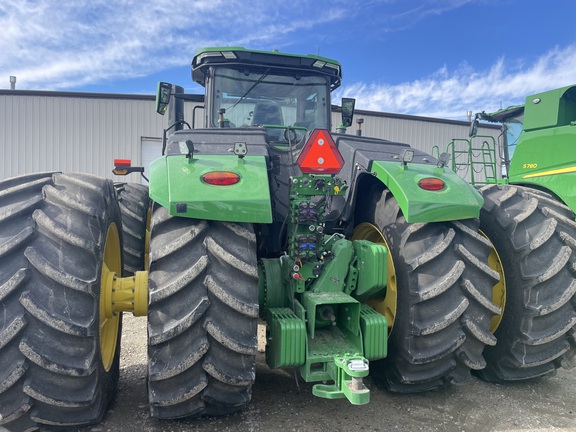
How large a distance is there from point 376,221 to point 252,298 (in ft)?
3.74

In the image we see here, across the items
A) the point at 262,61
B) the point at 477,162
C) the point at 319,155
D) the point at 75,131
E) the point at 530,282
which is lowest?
the point at 530,282

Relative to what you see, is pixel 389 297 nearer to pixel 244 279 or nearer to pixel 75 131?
pixel 244 279

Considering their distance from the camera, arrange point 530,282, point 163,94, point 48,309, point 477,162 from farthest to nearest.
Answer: point 477,162 → point 163,94 → point 530,282 → point 48,309

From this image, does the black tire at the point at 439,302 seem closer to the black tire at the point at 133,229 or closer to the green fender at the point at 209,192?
the green fender at the point at 209,192

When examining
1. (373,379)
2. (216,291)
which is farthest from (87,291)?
(373,379)

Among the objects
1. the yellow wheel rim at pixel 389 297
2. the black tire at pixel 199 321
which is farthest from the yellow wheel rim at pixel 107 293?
the yellow wheel rim at pixel 389 297

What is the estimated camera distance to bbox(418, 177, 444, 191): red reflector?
2.75 metres

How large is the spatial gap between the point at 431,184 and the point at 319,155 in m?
0.72

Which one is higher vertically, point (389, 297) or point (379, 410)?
point (389, 297)

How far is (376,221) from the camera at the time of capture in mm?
3080

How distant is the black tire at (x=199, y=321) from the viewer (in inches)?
88.1

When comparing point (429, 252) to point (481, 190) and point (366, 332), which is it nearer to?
point (366, 332)

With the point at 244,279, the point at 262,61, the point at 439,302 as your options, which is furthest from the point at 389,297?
the point at 262,61

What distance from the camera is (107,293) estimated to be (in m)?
2.59
